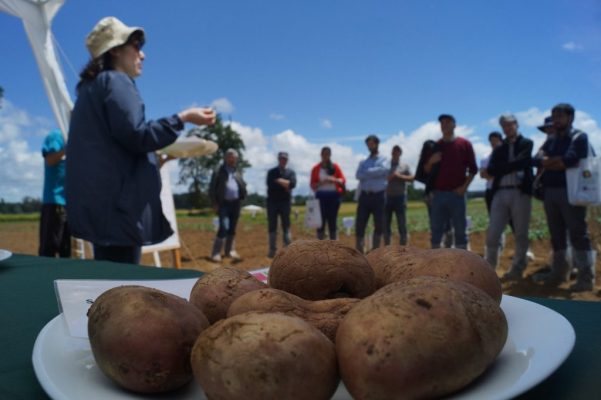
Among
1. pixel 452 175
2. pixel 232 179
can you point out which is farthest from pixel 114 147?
pixel 232 179

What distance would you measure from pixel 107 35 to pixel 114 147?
59 cm

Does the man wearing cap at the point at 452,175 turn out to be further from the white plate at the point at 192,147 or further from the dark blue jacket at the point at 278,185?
the dark blue jacket at the point at 278,185

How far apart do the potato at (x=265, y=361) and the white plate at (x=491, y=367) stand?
0.09 m

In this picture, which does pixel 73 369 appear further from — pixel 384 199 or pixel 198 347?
pixel 384 199

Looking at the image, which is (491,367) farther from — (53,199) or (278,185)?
(278,185)

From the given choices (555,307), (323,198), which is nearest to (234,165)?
(323,198)

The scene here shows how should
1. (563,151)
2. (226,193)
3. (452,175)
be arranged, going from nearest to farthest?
(563,151) < (452,175) < (226,193)

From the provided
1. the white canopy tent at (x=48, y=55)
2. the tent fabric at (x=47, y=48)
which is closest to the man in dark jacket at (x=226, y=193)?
the white canopy tent at (x=48, y=55)

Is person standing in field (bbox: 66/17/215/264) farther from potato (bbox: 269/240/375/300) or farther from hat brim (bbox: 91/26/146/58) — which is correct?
potato (bbox: 269/240/375/300)

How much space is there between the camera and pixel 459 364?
0.51m

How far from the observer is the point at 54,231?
4.24 metres

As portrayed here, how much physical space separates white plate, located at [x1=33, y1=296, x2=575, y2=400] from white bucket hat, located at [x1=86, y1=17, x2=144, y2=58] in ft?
6.26

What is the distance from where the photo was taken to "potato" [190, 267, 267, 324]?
76cm

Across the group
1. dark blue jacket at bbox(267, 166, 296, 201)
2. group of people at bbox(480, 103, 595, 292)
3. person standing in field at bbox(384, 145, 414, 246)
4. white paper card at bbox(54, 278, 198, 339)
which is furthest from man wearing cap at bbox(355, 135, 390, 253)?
white paper card at bbox(54, 278, 198, 339)
